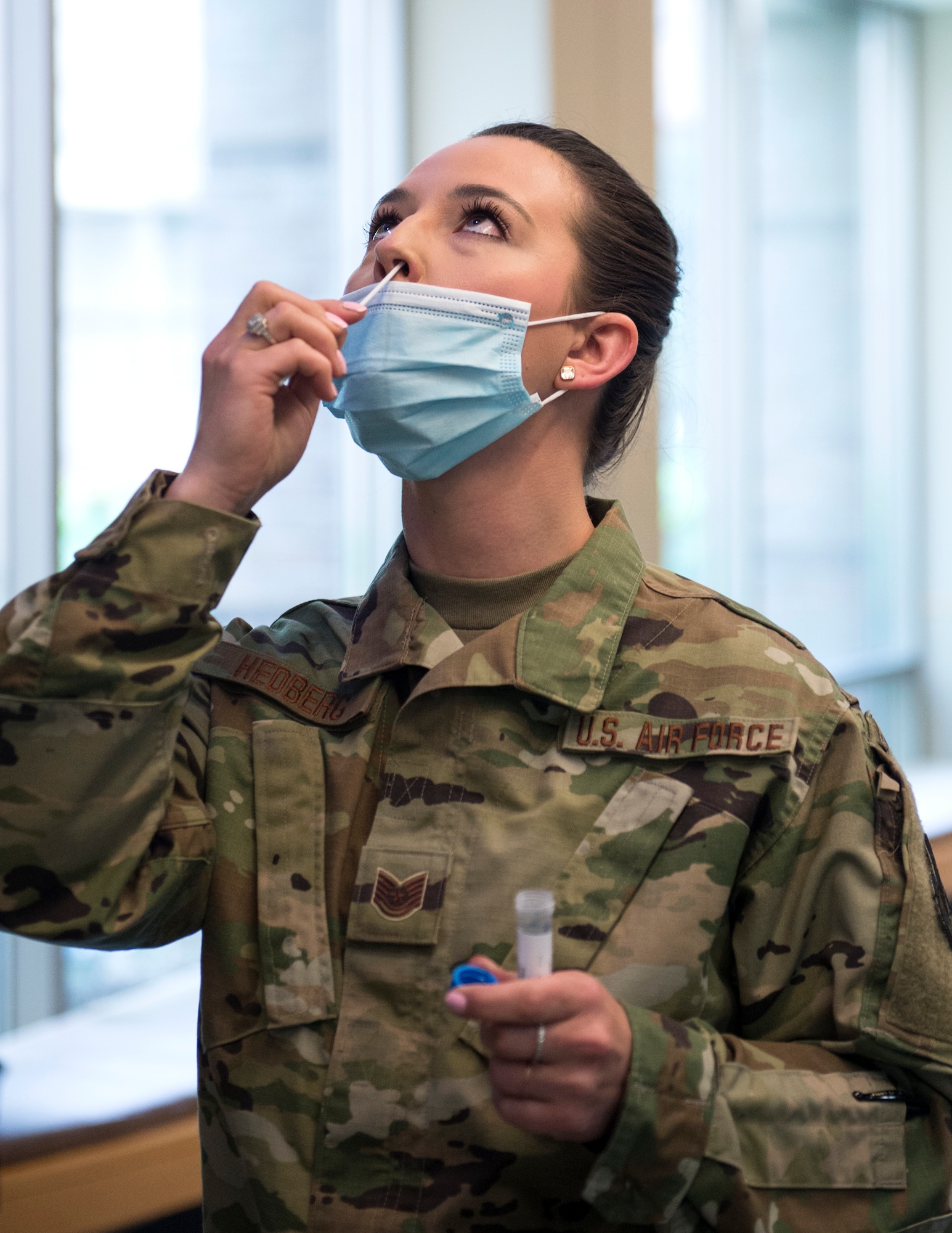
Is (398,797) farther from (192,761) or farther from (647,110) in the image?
(647,110)

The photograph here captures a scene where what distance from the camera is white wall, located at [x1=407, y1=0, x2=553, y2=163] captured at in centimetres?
251

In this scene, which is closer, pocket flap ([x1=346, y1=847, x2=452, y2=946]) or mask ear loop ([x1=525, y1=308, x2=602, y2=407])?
pocket flap ([x1=346, y1=847, x2=452, y2=946])

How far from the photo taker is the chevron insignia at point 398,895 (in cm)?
117

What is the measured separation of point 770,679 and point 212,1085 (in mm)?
679

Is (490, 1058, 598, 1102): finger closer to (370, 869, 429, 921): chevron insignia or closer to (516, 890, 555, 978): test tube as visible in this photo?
(516, 890, 555, 978): test tube

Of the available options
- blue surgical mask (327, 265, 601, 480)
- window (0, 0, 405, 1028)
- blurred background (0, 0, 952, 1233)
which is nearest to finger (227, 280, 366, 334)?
blue surgical mask (327, 265, 601, 480)

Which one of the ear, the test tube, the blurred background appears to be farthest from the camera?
the blurred background

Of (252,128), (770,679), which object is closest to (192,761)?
(770,679)

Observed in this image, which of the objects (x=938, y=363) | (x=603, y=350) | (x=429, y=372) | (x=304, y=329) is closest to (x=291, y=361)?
(x=304, y=329)

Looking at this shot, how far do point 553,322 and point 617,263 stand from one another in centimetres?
14

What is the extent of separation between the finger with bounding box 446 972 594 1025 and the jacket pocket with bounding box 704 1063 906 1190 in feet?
0.81

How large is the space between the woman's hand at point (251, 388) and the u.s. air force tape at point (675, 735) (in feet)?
1.30

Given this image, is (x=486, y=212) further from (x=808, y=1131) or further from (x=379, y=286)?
(x=808, y=1131)

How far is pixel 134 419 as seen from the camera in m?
2.67
